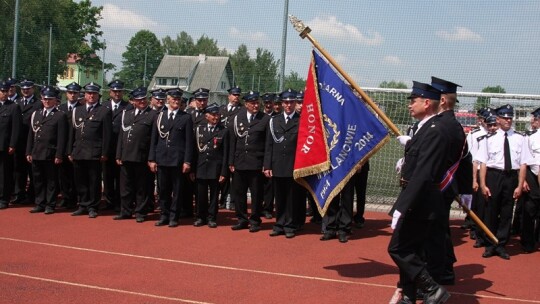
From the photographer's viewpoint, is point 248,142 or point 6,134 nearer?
point 248,142

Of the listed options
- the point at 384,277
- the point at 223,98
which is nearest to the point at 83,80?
the point at 223,98

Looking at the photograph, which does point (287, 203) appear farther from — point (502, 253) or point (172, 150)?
point (502, 253)

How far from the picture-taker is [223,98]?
1262 centimetres

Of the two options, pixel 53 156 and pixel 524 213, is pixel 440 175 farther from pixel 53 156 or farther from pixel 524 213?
pixel 53 156

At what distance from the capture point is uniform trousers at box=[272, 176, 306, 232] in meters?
8.14

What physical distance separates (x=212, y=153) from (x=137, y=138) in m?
1.17

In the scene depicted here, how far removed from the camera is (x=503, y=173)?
7.38 metres

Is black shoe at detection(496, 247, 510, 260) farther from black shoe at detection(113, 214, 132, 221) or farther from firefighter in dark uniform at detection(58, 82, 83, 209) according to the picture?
firefighter in dark uniform at detection(58, 82, 83, 209)

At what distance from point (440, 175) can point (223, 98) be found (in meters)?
8.23

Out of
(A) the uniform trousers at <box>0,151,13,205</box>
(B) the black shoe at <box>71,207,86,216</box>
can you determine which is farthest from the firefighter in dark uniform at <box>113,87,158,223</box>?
(A) the uniform trousers at <box>0,151,13,205</box>

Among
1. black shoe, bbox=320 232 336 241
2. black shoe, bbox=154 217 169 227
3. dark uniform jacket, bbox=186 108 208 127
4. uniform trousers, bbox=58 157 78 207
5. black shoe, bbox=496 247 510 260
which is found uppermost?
dark uniform jacket, bbox=186 108 208 127

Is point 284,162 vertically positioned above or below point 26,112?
below

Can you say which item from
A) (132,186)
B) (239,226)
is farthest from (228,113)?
(239,226)

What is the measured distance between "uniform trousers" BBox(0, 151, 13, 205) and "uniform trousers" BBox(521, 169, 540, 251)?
7912 mm
